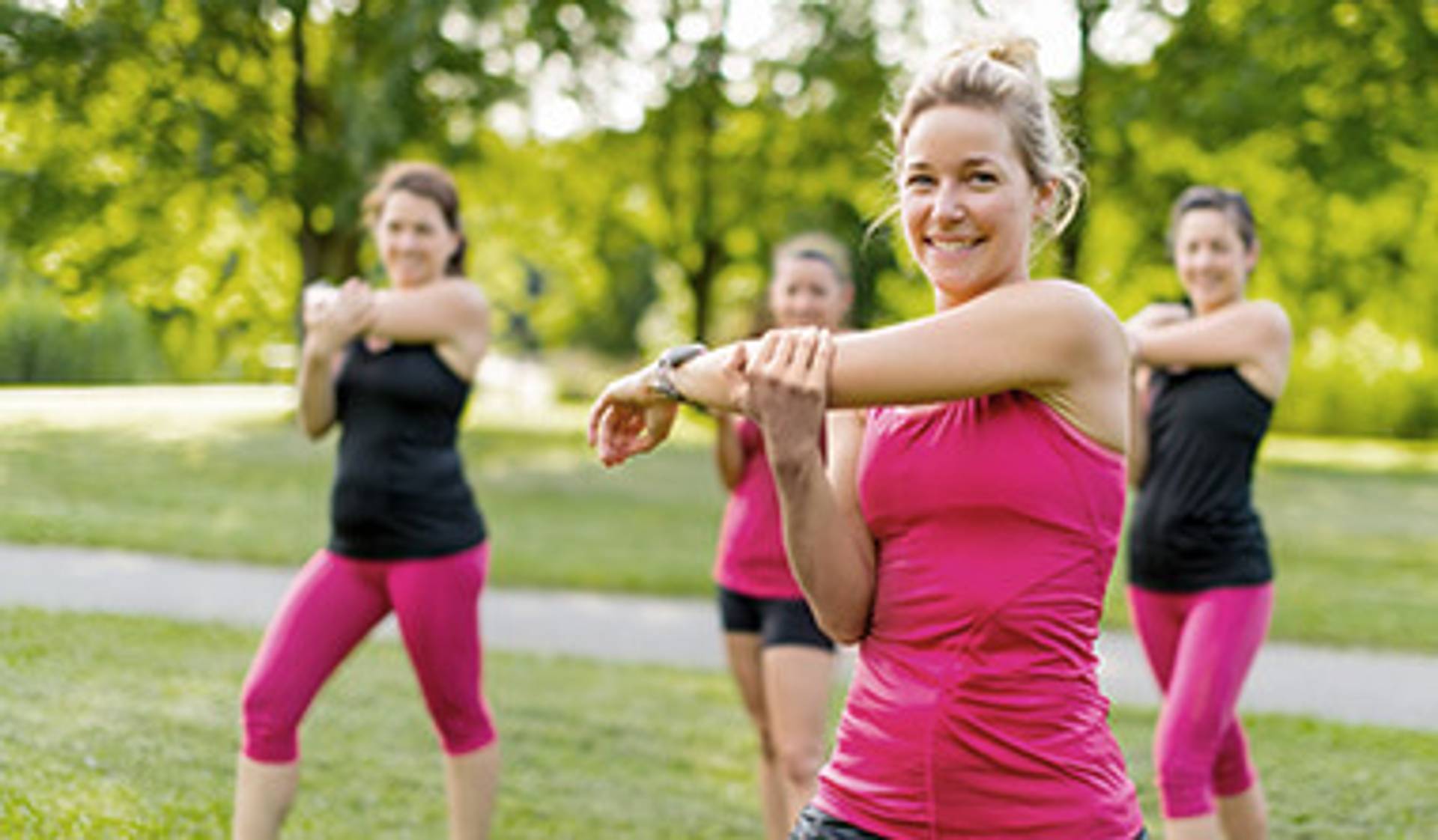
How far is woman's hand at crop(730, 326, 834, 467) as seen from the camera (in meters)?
2.06

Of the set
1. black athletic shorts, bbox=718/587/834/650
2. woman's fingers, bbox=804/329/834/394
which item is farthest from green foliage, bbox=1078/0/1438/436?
woman's fingers, bbox=804/329/834/394

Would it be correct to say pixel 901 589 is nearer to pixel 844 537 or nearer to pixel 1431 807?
pixel 844 537

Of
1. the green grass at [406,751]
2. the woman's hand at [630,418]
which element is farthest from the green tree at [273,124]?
the woman's hand at [630,418]

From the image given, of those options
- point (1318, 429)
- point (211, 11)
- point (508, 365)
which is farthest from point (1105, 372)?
point (508, 365)

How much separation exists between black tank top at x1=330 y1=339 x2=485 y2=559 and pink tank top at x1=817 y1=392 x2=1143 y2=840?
254cm

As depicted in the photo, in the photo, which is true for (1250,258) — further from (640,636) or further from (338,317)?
(640,636)

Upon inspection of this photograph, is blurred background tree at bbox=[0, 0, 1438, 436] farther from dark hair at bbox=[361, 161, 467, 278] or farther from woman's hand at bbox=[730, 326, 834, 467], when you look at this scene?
woman's hand at bbox=[730, 326, 834, 467]

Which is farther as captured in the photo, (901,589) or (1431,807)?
(1431,807)

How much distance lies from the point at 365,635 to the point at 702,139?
24050mm

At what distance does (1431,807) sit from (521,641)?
5763mm

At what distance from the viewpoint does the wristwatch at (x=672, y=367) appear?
7.55ft

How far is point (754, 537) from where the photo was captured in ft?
16.4

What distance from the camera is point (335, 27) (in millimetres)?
20797

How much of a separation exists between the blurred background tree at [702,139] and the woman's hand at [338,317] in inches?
99.3
